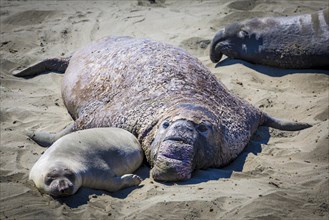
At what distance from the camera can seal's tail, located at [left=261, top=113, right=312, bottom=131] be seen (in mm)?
7005

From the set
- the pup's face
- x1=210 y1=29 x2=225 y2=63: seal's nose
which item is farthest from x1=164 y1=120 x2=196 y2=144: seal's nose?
x1=210 y1=29 x2=225 y2=63: seal's nose

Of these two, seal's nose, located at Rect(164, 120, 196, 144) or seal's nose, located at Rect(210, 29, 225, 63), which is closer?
seal's nose, located at Rect(164, 120, 196, 144)

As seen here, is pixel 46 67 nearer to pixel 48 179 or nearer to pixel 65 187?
pixel 48 179

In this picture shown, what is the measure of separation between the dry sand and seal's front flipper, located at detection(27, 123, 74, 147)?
2.9 inches

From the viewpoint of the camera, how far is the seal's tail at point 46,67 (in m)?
8.73

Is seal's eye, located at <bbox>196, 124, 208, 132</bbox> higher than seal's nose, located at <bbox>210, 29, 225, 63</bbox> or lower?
higher

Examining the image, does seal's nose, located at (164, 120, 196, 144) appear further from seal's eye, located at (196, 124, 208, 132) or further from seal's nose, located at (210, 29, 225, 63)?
seal's nose, located at (210, 29, 225, 63)

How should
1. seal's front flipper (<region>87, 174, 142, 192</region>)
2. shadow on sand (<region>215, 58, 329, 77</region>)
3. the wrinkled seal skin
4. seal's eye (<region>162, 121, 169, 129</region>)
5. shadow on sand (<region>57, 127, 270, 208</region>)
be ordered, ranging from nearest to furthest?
shadow on sand (<region>57, 127, 270, 208</region>) < seal's front flipper (<region>87, 174, 142, 192</region>) < the wrinkled seal skin < seal's eye (<region>162, 121, 169, 129</region>) < shadow on sand (<region>215, 58, 329, 77</region>)

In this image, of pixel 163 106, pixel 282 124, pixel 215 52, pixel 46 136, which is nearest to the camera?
pixel 163 106

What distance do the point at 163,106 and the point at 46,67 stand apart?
299 centimetres

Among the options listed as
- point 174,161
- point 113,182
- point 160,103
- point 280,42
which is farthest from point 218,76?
point 113,182

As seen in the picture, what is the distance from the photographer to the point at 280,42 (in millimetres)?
9266

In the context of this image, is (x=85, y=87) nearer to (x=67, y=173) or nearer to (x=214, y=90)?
(x=214, y=90)

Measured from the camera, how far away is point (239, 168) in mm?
6082
